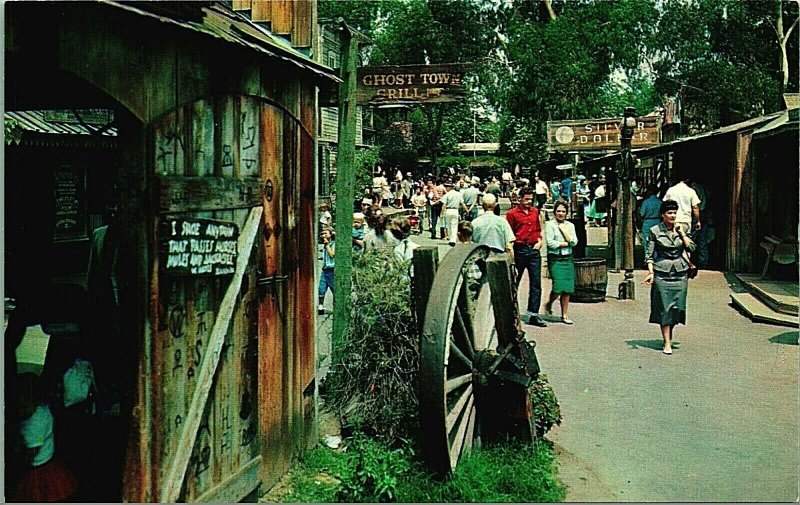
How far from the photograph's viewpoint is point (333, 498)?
5.87 meters

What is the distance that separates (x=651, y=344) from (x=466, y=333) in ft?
19.4

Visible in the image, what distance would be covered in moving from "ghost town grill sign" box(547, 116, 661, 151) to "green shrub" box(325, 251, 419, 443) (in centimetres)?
1079

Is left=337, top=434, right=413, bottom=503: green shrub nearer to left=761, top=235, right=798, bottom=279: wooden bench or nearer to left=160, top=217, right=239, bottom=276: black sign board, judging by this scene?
left=160, top=217, right=239, bottom=276: black sign board

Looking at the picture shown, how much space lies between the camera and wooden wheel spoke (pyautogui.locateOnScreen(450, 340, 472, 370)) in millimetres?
6129

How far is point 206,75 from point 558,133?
517 inches

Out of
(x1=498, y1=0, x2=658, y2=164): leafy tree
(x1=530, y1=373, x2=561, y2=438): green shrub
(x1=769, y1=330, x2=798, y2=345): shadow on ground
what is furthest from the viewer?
(x1=498, y1=0, x2=658, y2=164): leafy tree

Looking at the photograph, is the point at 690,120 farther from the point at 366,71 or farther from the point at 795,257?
the point at 366,71

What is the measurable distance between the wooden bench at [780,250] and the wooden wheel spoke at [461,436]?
1125cm

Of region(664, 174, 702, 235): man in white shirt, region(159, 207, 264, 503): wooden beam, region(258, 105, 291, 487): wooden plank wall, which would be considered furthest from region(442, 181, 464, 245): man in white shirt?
region(159, 207, 264, 503): wooden beam

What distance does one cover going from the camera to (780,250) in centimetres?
1622

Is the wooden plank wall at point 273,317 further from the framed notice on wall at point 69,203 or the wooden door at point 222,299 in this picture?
the framed notice on wall at point 69,203

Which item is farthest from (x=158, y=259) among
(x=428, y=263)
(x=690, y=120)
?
(x=690, y=120)

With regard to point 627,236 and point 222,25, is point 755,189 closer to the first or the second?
point 627,236

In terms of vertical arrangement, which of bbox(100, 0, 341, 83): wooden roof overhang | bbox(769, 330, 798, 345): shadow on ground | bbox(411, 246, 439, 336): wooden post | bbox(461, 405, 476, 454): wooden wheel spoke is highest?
bbox(100, 0, 341, 83): wooden roof overhang
